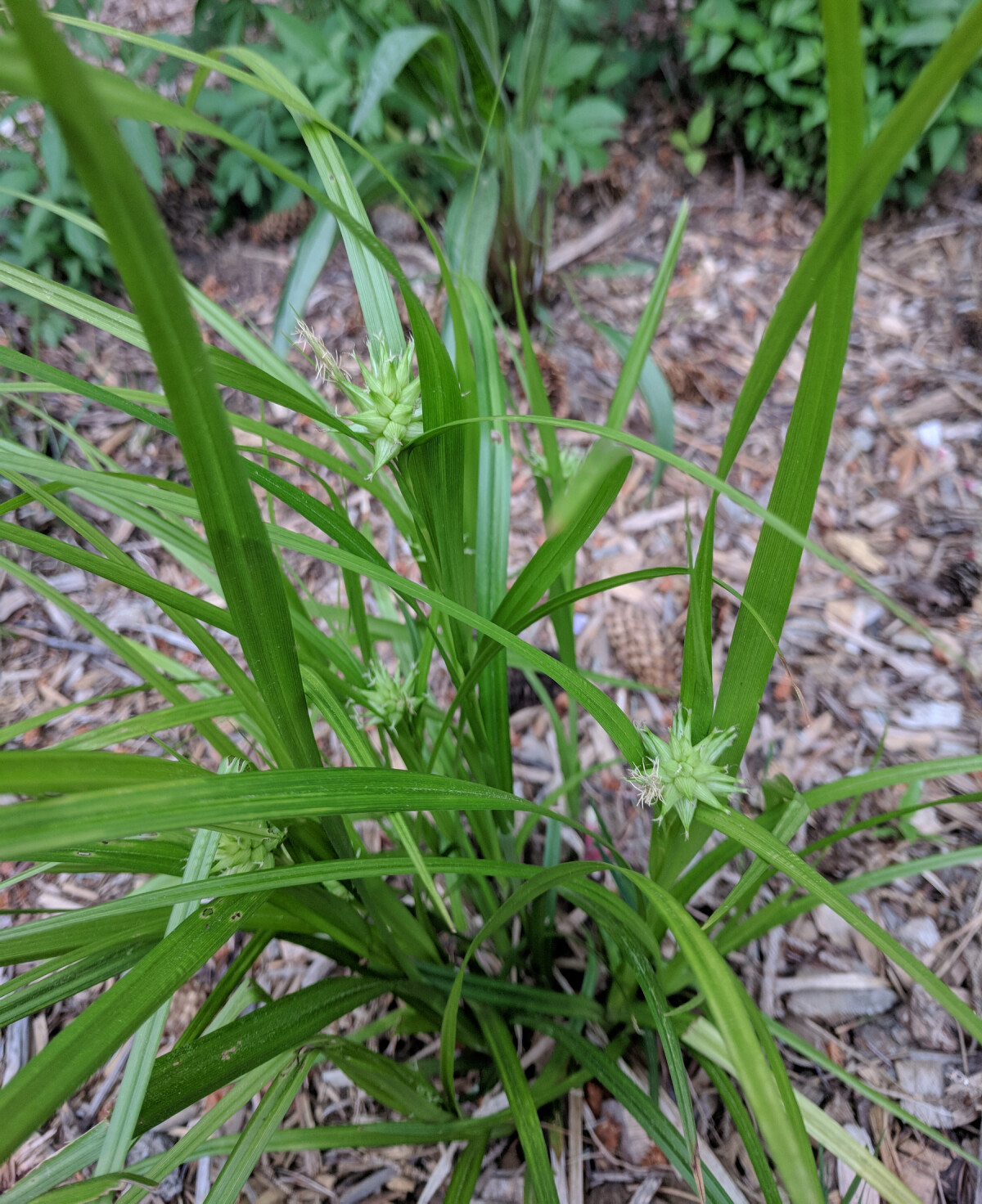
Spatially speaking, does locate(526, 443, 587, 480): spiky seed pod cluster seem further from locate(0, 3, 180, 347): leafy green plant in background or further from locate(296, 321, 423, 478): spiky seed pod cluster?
locate(0, 3, 180, 347): leafy green plant in background

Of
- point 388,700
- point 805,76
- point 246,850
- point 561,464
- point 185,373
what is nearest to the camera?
point 185,373

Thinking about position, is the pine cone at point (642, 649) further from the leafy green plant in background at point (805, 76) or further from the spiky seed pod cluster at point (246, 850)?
the leafy green plant in background at point (805, 76)

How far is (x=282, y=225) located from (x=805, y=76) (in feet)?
3.74

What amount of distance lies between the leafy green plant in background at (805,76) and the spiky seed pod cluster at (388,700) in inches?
57.0

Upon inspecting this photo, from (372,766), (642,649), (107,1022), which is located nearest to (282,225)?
(642,649)

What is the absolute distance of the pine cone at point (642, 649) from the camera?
106cm

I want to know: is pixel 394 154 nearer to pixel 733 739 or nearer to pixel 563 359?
pixel 563 359

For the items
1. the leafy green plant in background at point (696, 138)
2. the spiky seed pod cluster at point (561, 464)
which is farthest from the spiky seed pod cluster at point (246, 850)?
the leafy green plant in background at point (696, 138)

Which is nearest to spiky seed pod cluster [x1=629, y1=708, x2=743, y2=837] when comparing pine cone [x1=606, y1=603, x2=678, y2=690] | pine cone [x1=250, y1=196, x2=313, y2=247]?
pine cone [x1=606, y1=603, x2=678, y2=690]

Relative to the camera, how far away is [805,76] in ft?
4.76

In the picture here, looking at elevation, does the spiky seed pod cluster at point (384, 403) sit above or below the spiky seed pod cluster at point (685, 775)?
above

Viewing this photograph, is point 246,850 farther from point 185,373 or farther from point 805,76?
point 805,76

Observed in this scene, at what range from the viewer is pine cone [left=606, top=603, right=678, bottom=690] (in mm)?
1064

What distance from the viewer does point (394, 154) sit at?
129 centimetres
